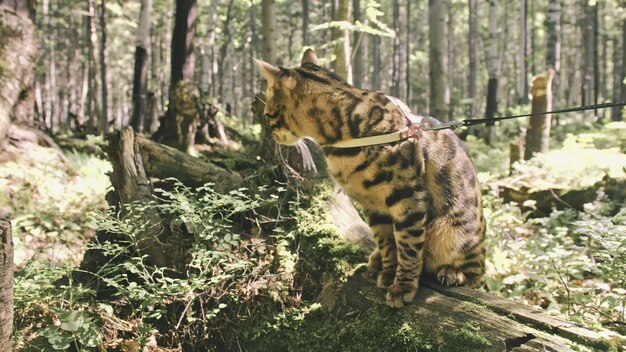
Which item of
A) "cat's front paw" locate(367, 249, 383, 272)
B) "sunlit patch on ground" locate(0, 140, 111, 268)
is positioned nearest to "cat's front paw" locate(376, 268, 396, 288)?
"cat's front paw" locate(367, 249, 383, 272)

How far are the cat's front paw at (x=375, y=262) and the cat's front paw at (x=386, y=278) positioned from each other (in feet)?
0.61

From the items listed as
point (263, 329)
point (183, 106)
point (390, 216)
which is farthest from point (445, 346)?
point (183, 106)

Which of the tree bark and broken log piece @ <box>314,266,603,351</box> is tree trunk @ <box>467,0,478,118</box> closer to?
the tree bark

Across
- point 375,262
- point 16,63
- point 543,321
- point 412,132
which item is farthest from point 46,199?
point 543,321

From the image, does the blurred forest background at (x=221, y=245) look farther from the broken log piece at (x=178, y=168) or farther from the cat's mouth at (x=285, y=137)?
the cat's mouth at (x=285, y=137)

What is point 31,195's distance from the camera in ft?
23.8

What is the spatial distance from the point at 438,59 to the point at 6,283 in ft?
35.4

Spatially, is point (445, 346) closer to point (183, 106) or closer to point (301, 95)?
point (301, 95)

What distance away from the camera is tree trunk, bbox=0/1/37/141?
823cm

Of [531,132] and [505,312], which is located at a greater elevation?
[531,132]

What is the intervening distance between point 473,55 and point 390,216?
23971 millimetres

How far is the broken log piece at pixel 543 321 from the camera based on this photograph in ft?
8.03

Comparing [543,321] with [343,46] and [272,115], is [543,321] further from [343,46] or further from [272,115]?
[343,46]

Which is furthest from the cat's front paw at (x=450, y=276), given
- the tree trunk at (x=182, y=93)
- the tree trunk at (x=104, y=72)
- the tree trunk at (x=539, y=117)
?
the tree trunk at (x=104, y=72)
